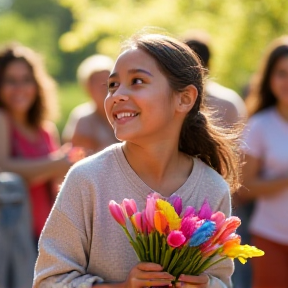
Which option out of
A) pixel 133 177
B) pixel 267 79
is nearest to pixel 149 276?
pixel 133 177

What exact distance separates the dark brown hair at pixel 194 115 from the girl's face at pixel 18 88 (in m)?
3.32

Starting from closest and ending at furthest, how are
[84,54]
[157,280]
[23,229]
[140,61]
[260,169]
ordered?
[157,280], [140,61], [23,229], [260,169], [84,54]

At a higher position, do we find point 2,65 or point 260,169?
point 2,65

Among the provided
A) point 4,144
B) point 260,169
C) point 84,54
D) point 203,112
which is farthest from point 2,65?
point 84,54

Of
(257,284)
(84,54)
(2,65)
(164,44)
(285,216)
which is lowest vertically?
(257,284)

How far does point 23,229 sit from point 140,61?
3.22 meters

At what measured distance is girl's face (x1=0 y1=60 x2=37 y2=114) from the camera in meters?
7.46

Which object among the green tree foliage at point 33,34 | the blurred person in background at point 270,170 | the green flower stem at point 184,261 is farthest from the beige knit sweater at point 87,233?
the green tree foliage at point 33,34

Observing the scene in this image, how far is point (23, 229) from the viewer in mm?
6836

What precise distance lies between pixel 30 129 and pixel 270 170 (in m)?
1.85

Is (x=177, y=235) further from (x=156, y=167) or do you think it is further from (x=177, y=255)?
(x=156, y=167)

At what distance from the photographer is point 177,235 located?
11.5ft

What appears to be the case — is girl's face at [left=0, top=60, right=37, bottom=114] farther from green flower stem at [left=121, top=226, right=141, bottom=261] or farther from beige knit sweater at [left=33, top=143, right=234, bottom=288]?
green flower stem at [left=121, top=226, right=141, bottom=261]

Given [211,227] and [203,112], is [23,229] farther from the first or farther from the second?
[211,227]
